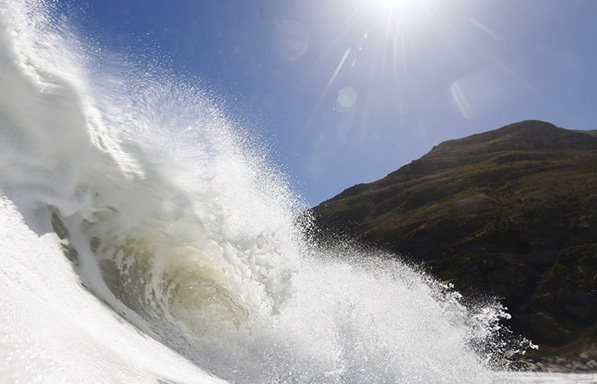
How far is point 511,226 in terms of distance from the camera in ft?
150

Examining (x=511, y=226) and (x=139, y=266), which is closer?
(x=139, y=266)

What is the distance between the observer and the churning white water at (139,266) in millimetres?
4352

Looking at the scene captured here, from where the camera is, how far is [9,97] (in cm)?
757

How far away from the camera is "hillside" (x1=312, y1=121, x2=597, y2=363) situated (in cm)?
3117

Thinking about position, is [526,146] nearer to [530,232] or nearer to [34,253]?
[530,232]

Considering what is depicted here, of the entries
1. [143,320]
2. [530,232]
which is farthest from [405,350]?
[530,232]

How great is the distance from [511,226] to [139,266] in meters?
48.1

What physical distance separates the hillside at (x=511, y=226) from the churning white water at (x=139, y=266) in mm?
24843

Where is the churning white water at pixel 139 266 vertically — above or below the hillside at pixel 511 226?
below

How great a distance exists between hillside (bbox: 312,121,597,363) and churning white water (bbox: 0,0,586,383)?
978 inches

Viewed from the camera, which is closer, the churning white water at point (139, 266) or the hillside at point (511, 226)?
the churning white water at point (139, 266)

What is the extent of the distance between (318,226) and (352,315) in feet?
242

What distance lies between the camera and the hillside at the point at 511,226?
102 ft

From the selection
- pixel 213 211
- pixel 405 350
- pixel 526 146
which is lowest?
pixel 405 350
